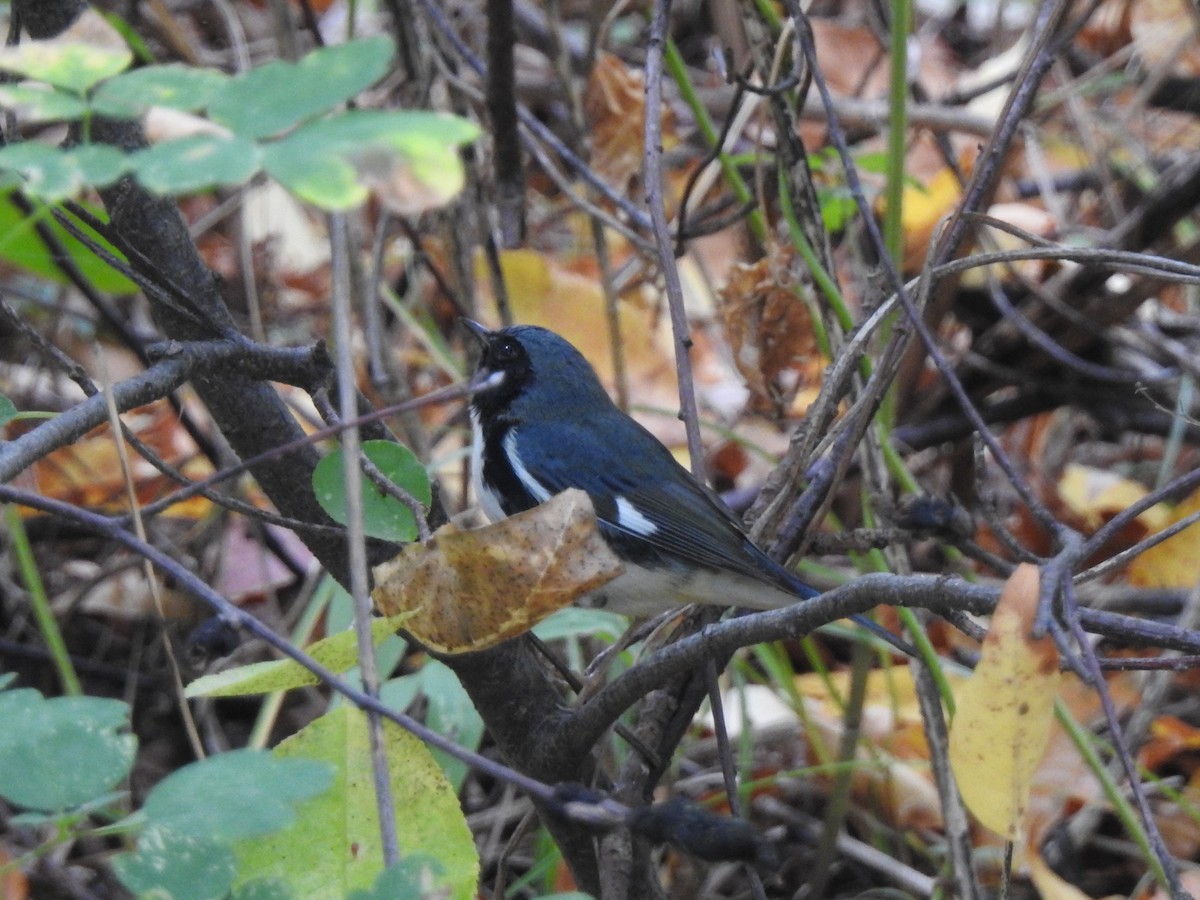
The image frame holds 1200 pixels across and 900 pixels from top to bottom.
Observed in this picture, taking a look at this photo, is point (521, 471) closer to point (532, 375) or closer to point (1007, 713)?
point (532, 375)

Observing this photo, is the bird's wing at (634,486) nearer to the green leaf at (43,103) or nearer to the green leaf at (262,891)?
the green leaf at (262,891)

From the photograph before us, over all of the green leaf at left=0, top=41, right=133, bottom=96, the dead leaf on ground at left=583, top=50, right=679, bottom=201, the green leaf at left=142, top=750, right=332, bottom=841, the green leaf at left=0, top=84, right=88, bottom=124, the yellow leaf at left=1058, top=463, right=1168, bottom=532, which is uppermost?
the dead leaf on ground at left=583, top=50, right=679, bottom=201

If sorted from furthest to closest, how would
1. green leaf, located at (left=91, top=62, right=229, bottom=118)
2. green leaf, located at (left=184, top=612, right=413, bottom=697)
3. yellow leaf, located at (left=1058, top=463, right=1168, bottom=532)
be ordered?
yellow leaf, located at (left=1058, top=463, right=1168, bottom=532)
green leaf, located at (left=184, top=612, right=413, bottom=697)
green leaf, located at (left=91, top=62, right=229, bottom=118)

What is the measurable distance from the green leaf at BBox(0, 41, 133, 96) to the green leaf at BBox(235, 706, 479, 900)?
0.78 m

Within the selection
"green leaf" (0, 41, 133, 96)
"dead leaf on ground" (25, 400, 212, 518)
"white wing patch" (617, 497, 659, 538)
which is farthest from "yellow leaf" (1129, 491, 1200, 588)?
"green leaf" (0, 41, 133, 96)

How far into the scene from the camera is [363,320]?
3482 mm

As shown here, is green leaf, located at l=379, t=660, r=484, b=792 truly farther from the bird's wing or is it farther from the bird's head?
the bird's head

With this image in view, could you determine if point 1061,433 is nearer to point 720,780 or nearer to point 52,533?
point 720,780

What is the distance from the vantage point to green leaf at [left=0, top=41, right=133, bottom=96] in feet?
3.62

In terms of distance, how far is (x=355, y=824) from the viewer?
154 cm

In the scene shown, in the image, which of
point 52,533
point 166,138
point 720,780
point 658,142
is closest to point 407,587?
point 166,138

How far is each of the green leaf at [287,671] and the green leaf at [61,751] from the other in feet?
1.04

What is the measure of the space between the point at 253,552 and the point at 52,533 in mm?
587

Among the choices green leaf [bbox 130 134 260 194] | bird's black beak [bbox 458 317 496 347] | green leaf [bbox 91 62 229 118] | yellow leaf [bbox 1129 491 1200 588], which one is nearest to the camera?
green leaf [bbox 130 134 260 194]
